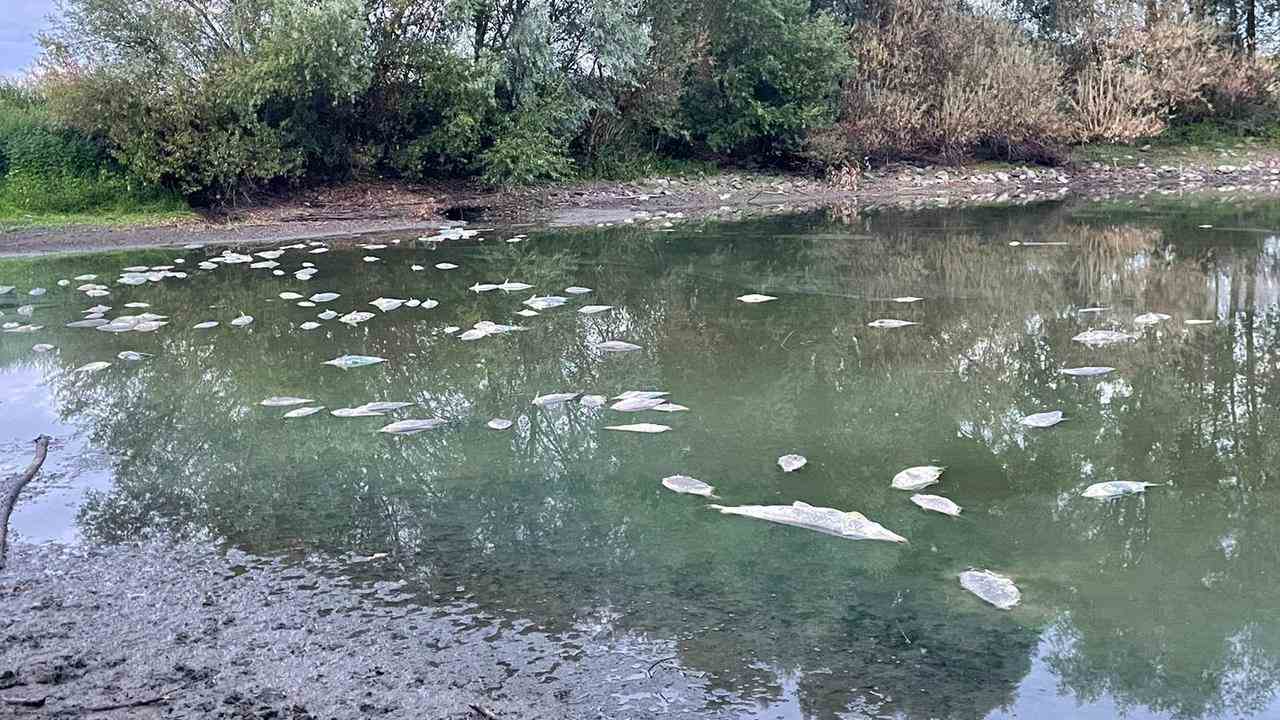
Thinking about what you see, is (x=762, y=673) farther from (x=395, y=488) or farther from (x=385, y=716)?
(x=395, y=488)

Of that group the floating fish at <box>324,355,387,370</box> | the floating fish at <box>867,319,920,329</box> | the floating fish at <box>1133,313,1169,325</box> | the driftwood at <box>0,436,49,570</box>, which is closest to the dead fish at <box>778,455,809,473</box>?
the driftwood at <box>0,436,49,570</box>

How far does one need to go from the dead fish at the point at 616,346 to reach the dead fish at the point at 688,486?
120 inches

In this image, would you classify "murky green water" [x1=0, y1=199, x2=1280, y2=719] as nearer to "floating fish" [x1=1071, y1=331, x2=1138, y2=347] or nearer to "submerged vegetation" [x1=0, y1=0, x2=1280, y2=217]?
"floating fish" [x1=1071, y1=331, x2=1138, y2=347]

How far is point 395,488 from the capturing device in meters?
4.98

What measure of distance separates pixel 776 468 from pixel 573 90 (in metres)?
16.3

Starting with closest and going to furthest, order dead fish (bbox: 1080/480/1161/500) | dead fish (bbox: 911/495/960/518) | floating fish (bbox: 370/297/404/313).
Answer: dead fish (bbox: 911/495/960/518)
dead fish (bbox: 1080/480/1161/500)
floating fish (bbox: 370/297/404/313)

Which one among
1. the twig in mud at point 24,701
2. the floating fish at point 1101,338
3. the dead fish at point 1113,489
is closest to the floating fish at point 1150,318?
the floating fish at point 1101,338

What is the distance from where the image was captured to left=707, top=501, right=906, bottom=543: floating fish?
423 cm

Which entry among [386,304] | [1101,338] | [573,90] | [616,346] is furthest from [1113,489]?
[573,90]

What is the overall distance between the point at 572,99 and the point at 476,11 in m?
2.50

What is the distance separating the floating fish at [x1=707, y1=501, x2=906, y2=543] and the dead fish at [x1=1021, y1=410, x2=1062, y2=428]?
1.80 m

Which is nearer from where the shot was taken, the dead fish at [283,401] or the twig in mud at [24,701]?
the twig in mud at [24,701]

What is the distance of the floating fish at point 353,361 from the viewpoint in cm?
754

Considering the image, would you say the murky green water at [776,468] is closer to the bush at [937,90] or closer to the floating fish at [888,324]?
the floating fish at [888,324]
